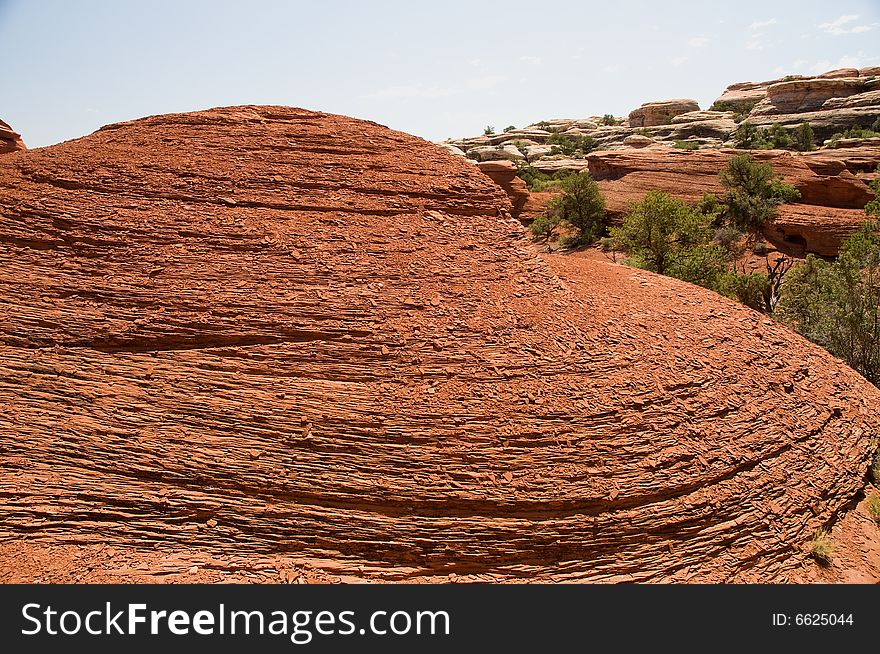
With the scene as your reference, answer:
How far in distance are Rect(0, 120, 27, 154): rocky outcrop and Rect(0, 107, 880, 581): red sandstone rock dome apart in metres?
9.87

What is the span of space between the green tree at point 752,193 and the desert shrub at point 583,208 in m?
5.95

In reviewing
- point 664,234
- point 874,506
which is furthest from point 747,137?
point 874,506

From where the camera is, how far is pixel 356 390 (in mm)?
5719

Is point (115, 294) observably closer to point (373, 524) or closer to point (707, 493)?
point (373, 524)

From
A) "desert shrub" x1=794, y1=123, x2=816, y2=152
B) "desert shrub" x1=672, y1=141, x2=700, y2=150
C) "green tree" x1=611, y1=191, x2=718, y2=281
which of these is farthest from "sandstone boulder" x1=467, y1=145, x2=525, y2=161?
"green tree" x1=611, y1=191, x2=718, y2=281

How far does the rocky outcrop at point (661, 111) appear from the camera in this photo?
5925 centimetres

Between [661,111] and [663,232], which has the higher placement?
→ [661,111]

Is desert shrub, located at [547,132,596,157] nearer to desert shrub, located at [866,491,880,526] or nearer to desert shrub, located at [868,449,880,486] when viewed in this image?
desert shrub, located at [868,449,880,486]

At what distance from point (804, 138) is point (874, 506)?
38404mm

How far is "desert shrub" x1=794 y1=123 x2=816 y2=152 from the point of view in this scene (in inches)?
1436

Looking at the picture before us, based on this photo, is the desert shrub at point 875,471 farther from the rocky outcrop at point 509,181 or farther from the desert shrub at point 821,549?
the rocky outcrop at point 509,181

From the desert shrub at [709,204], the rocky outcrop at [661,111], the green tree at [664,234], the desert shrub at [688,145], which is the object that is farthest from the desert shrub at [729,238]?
the rocky outcrop at [661,111]

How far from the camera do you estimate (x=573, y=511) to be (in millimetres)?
5340

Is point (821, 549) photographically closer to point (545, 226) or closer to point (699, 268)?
point (699, 268)
